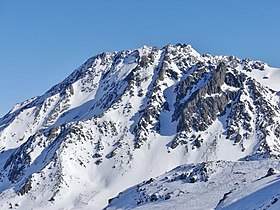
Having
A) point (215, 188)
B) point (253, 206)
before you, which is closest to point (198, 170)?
point (215, 188)

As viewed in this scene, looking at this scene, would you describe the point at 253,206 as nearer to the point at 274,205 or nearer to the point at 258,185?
the point at 274,205

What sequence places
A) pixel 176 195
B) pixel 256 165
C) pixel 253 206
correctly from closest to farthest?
pixel 253 206 → pixel 176 195 → pixel 256 165

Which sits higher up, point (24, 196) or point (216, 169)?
point (24, 196)

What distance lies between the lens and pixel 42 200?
626 feet

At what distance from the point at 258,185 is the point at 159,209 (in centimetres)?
2290

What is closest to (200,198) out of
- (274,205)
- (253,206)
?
(253,206)

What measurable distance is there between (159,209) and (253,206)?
34.6 metres

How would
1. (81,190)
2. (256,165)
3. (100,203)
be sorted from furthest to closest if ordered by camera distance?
(81,190), (100,203), (256,165)

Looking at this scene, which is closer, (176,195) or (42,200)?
(176,195)

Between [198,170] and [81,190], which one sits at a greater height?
[81,190]

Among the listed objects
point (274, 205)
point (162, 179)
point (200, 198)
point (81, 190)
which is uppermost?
point (81, 190)

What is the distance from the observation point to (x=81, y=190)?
648 ft

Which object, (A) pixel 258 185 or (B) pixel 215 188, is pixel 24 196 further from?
(A) pixel 258 185

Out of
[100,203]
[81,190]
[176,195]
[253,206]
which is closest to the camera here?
[253,206]
